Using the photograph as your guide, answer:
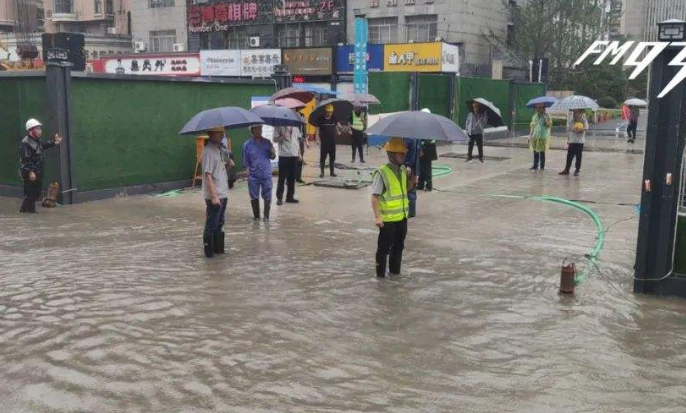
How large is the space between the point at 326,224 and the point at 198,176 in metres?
4.93

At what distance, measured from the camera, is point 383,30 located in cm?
4275

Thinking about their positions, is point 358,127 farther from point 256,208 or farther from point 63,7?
point 63,7

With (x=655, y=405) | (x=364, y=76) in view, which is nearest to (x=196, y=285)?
(x=655, y=405)

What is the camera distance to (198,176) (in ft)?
49.3

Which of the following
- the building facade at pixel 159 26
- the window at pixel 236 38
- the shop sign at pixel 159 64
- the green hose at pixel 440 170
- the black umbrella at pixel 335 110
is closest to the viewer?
the black umbrella at pixel 335 110

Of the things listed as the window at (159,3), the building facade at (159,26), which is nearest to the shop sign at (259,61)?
the building facade at (159,26)

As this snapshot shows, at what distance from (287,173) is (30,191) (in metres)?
4.37

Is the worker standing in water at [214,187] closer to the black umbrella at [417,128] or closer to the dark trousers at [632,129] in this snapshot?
the black umbrella at [417,128]

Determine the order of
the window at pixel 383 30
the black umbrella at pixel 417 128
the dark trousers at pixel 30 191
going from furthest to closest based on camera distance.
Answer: the window at pixel 383 30
the dark trousers at pixel 30 191
the black umbrella at pixel 417 128

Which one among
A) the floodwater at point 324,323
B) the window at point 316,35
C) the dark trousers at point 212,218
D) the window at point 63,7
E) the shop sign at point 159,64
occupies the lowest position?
the floodwater at point 324,323

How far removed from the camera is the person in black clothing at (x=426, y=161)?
13.2m

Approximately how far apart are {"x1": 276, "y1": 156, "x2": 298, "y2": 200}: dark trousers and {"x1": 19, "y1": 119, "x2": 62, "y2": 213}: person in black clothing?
3.83 metres

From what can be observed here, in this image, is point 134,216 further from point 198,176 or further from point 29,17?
point 29,17

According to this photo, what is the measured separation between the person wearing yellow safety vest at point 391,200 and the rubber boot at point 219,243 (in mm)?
2235
